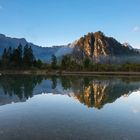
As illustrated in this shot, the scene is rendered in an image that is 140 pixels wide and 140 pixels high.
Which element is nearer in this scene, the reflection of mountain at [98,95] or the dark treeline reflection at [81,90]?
the reflection of mountain at [98,95]

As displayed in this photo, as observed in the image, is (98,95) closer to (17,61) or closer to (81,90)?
(81,90)

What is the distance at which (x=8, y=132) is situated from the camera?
1803 centimetres

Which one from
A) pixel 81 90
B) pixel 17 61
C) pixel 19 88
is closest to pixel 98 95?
pixel 81 90

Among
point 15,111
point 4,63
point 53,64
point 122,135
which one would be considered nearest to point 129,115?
point 122,135

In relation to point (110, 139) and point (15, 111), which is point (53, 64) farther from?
point (110, 139)

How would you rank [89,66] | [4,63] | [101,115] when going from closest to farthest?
[101,115] → [4,63] → [89,66]

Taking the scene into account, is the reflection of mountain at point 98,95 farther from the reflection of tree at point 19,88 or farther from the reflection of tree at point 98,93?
the reflection of tree at point 19,88

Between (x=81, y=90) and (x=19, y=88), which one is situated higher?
(x=19, y=88)

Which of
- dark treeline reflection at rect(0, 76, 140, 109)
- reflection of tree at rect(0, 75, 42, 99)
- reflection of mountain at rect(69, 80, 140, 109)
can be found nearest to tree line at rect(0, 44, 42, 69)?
reflection of tree at rect(0, 75, 42, 99)

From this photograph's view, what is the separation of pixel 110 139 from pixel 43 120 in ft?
24.5

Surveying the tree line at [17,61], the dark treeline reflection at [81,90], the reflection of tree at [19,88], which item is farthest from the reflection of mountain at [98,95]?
the tree line at [17,61]

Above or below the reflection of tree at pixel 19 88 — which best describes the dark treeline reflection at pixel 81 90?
below

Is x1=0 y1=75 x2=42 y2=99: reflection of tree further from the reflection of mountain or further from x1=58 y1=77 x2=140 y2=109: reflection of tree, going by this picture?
the reflection of mountain

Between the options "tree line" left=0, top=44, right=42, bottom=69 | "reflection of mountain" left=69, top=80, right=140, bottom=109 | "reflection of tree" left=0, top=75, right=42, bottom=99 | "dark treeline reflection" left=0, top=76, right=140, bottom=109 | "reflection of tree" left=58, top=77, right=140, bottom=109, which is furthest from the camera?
"tree line" left=0, top=44, right=42, bottom=69
